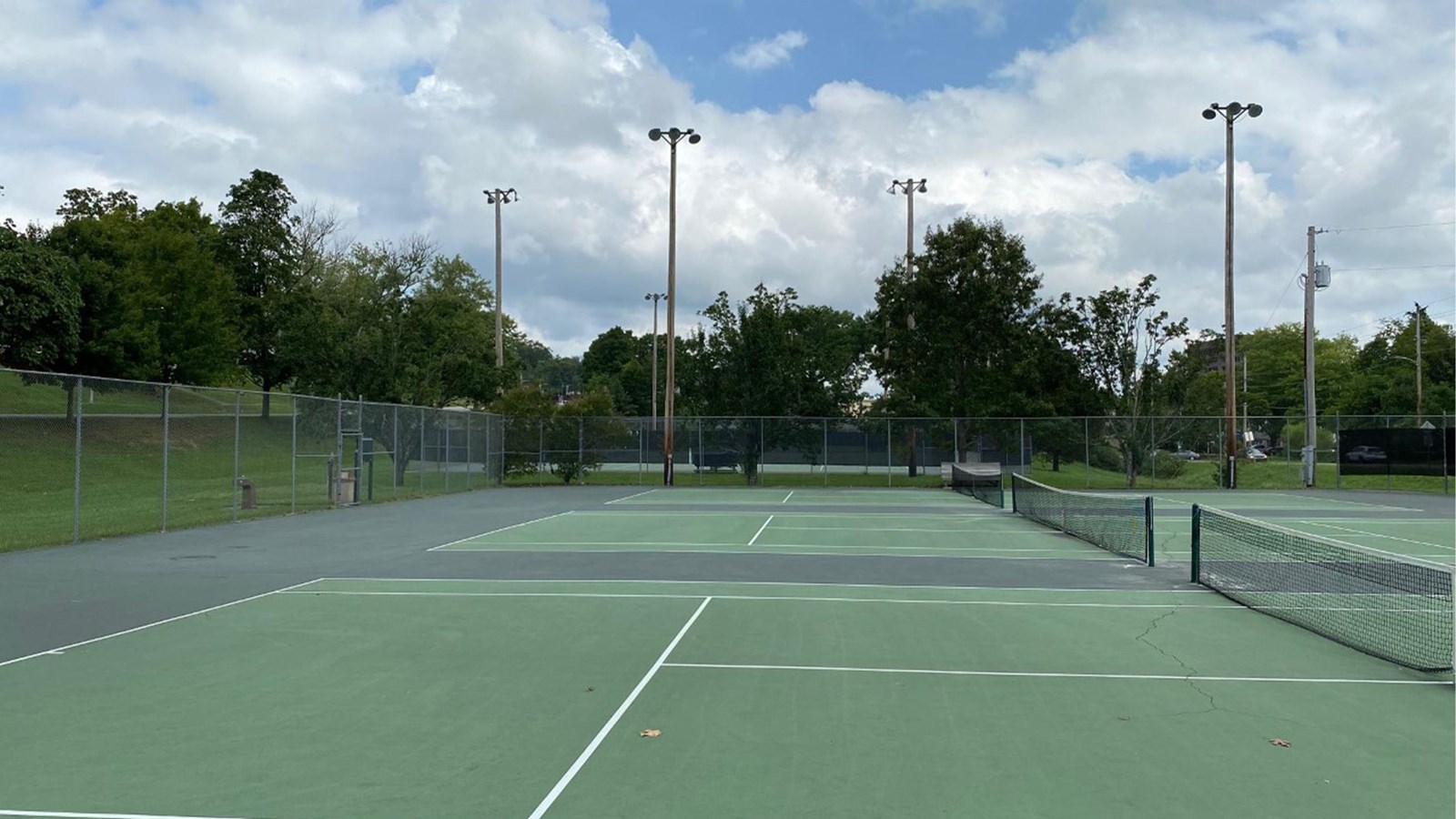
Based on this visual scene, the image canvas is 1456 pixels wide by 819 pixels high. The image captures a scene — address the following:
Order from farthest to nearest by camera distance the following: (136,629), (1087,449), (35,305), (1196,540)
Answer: (1087,449) → (35,305) → (1196,540) → (136,629)

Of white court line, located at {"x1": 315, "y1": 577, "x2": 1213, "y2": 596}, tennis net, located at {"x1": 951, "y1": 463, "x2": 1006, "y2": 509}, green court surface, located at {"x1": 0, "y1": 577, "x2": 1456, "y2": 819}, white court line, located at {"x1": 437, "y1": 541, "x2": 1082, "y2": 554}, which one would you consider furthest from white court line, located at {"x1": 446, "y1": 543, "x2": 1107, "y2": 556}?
tennis net, located at {"x1": 951, "y1": 463, "x2": 1006, "y2": 509}

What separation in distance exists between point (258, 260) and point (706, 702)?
187ft

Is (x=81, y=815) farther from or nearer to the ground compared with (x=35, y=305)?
nearer to the ground

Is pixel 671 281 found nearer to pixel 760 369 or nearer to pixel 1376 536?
pixel 760 369

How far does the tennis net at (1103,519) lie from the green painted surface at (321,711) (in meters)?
9.17

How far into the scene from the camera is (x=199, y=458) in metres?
35.0

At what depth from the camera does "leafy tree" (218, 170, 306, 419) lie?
186ft

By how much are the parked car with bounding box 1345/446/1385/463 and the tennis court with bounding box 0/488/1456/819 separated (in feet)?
97.1

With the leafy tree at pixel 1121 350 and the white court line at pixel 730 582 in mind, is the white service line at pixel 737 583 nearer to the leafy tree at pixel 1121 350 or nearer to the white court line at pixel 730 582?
the white court line at pixel 730 582

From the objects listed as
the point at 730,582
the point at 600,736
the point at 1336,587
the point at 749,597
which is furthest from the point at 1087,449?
the point at 600,736

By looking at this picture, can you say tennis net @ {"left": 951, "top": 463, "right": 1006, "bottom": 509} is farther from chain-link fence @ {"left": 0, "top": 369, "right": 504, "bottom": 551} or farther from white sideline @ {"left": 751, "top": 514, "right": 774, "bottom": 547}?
chain-link fence @ {"left": 0, "top": 369, "right": 504, "bottom": 551}

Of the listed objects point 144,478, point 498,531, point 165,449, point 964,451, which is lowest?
point 498,531

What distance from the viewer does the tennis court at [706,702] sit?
554cm

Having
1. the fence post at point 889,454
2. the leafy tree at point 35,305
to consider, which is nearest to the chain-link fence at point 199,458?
the leafy tree at point 35,305
